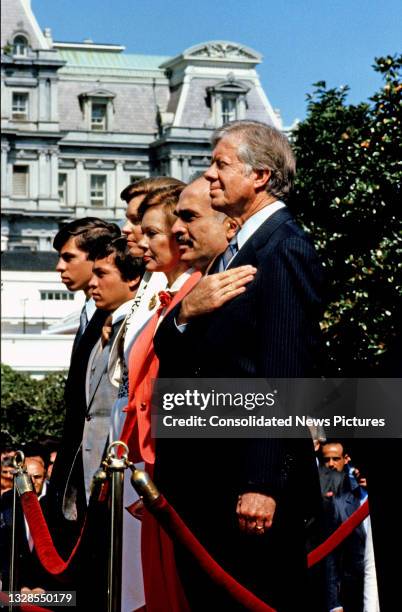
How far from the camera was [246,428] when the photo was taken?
5301mm

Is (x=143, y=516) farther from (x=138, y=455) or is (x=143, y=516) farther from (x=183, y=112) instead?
(x=183, y=112)

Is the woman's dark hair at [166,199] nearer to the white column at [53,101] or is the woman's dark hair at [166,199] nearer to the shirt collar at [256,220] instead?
the shirt collar at [256,220]

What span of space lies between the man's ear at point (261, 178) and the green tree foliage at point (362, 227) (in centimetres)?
866

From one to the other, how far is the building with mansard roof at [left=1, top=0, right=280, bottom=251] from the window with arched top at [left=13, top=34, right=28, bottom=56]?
0.17ft

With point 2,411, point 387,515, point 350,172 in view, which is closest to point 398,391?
point 387,515

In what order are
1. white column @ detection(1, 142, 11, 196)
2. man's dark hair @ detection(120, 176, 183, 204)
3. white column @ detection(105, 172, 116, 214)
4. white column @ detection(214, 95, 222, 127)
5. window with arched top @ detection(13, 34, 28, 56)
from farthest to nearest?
white column @ detection(214, 95, 222, 127) < white column @ detection(105, 172, 116, 214) < window with arched top @ detection(13, 34, 28, 56) < white column @ detection(1, 142, 11, 196) < man's dark hair @ detection(120, 176, 183, 204)

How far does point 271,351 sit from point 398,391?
45cm

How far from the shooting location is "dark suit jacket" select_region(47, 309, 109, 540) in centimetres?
750

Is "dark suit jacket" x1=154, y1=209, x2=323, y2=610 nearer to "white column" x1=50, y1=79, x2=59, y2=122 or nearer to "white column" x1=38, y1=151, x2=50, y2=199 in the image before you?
"white column" x1=38, y1=151, x2=50, y2=199

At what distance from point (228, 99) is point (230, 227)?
253 feet

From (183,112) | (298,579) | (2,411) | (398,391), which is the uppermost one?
(183,112)

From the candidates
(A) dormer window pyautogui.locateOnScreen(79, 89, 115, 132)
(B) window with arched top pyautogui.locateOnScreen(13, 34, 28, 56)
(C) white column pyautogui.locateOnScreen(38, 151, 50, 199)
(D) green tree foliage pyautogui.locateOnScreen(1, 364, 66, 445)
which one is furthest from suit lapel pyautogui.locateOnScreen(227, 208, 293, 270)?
(A) dormer window pyautogui.locateOnScreen(79, 89, 115, 132)

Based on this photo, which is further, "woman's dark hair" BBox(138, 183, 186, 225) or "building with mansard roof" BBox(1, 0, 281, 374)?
"building with mansard roof" BBox(1, 0, 281, 374)

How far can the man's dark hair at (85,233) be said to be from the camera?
27.1ft
